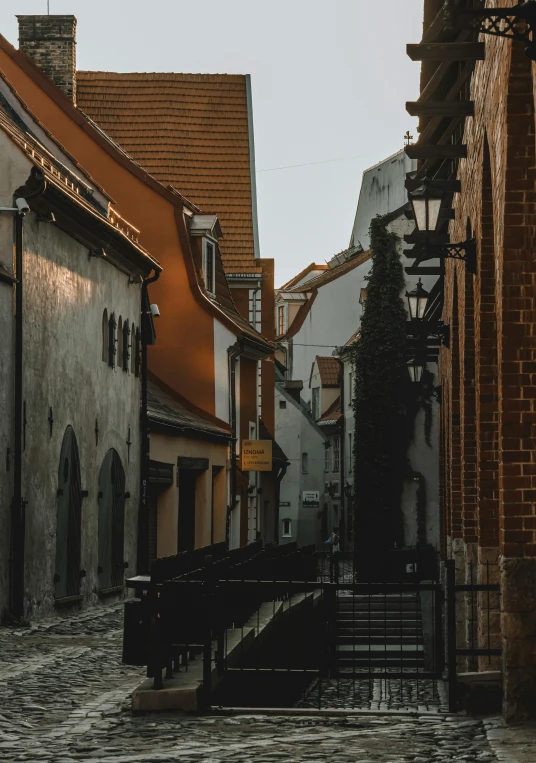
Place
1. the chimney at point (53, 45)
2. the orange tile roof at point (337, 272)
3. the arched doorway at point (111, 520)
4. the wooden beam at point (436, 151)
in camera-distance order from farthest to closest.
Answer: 1. the orange tile roof at point (337, 272)
2. the chimney at point (53, 45)
3. the arched doorway at point (111, 520)
4. the wooden beam at point (436, 151)

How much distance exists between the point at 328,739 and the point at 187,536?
2377 centimetres

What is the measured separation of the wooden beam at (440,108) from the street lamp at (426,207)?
6.83 feet

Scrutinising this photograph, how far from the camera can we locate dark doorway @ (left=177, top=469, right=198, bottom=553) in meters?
31.8

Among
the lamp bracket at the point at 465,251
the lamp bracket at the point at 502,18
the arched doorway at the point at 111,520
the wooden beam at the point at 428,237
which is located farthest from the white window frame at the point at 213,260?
the lamp bracket at the point at 502,18

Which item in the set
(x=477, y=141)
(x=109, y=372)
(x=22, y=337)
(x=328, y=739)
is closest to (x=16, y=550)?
(x=22, y=337)

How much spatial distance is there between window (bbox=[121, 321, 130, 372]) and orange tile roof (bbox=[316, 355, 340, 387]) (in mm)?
42743

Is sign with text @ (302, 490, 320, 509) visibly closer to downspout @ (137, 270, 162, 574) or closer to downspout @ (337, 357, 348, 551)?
downspout @ (337, 357, 348, 551)

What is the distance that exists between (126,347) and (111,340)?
1.71 metres

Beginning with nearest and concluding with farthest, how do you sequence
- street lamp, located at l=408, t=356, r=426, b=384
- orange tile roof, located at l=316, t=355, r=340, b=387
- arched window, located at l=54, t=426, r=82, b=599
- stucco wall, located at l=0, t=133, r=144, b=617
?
stucco wall, located at l=0, t=133, r=144, b=617 < arched window, located at l=54, t=426, r=82, b=599 < street lamp, located at l=408, t=356, r=426, b=384 < orange tile roof, located at l=316, t=355, r=340, b=387

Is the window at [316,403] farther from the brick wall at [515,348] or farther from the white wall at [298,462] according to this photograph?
the brick wall at [515,348]

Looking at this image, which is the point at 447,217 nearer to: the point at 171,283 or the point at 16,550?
the point at 16,550

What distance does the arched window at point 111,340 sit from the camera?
80.5 ft

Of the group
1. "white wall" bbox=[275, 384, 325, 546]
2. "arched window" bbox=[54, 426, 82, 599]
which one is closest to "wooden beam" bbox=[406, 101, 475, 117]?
"arched window" bbox=[54, 426, 82, 599]

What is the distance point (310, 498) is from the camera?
7012 cm
